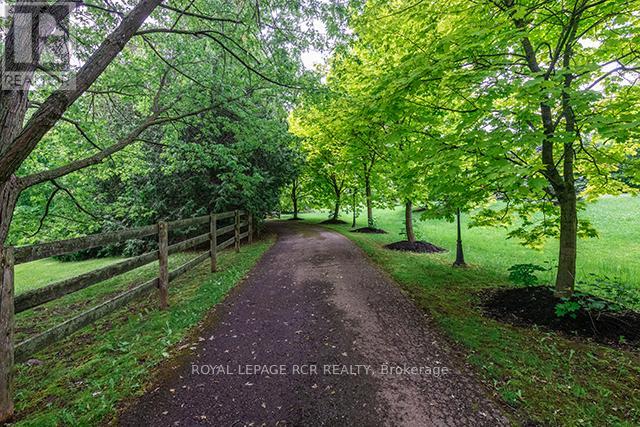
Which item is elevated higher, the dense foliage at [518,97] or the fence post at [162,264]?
the dense foliage at [518,97]

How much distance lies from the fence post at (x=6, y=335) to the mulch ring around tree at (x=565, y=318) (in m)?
5.99

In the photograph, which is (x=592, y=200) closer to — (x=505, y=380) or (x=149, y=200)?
(x=505, y=380)

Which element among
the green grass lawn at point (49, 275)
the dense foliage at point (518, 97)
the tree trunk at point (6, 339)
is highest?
the dense foliage at point (518, 97)

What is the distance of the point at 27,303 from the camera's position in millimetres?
2738

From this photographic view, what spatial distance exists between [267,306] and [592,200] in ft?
21.1

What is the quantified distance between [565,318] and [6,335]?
6.62 meters

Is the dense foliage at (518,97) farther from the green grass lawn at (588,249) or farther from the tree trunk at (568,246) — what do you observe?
the green grass lawn at (588,249)

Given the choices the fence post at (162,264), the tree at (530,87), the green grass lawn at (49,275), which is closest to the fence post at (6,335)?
the fence post at (162,264)

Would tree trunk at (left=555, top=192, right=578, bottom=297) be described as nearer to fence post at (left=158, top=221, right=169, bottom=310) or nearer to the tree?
the tree

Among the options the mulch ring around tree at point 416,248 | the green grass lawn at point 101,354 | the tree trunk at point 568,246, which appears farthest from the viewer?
the mulch ring around tree at point 416,248

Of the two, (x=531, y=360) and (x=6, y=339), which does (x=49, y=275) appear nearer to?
(x=6, y=339)

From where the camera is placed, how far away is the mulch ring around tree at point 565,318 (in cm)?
385

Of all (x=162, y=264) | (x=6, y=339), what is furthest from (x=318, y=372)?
(x=162, y=264)

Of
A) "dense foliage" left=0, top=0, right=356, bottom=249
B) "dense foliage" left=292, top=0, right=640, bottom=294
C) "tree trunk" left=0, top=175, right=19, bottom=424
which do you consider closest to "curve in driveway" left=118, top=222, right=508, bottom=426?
"tree trunk" left=0, top=175, right=19, bottom=424
